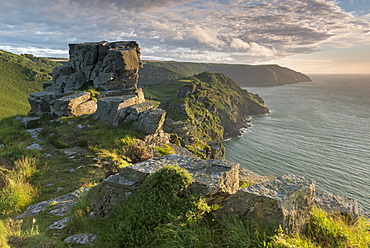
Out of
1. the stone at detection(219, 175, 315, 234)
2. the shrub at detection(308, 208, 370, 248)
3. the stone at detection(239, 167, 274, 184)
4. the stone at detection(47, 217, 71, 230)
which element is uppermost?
the stone at detection(219, 175, 315, 234)

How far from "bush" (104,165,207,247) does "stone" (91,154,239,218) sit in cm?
55

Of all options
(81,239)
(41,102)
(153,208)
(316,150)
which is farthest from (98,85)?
(316,150)

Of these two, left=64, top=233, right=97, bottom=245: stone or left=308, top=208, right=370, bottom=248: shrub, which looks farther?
left=64, top=233, right=97, bottom=245: stone

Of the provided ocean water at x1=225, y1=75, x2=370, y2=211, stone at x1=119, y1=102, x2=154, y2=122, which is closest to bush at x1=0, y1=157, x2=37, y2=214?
stone at x1=119, y1=102, x2=154, y2=122

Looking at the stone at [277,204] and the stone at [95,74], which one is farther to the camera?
the stone at [95,74]

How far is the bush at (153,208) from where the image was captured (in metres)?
5.04

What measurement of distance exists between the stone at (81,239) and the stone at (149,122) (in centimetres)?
999

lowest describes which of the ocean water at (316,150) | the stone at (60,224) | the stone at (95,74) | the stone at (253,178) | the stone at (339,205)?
the ocean water at (316,150)

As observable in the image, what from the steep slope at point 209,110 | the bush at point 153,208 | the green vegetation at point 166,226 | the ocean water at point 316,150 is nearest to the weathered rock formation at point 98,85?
the green vegetation at point 166,226

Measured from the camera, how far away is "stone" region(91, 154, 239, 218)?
600 centimetres

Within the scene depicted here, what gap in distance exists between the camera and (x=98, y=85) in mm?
26312

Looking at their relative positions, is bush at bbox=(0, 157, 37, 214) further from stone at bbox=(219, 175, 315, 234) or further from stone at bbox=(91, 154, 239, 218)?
stone at bbox=(219, 175, 315, 234)

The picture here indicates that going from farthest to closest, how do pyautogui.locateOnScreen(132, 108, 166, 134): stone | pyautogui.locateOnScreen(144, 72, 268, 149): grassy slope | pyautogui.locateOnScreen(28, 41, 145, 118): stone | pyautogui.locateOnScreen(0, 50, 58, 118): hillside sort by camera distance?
pyautogui.locateOnScreen(144, 72, 268, 149): grassy slope
pyautogui.locateOnScreen(0, 50, 58, 118): hillside
pyautogui.locateOnScreen(28, 41, 145, 118): stone
pyautogui.locateOnScreen(132, 108, 166, 134): stone

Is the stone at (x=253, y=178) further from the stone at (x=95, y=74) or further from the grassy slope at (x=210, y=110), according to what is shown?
the grassy slope at (x=210, y=110)
